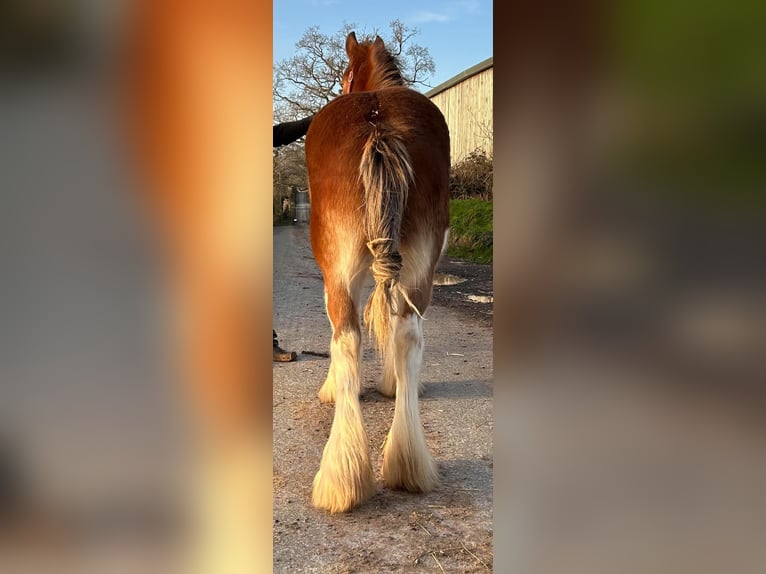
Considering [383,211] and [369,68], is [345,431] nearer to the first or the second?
[383,211]

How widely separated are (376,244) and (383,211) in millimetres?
133

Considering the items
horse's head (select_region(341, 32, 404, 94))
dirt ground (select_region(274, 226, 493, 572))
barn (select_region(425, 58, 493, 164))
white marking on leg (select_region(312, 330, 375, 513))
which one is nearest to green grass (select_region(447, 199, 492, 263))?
barn (select_region(425, 58, 493, 164))

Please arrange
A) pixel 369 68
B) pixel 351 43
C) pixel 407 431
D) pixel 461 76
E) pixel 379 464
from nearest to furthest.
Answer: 1. pixel 407 431
2. pixel 379 464
3. pixel 369 68
4. pixel 351 43
5. pixel 461 76

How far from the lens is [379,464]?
243cm

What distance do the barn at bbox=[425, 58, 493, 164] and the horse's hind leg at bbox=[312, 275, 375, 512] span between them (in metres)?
2.37

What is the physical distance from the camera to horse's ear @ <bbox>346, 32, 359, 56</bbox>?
3248mm

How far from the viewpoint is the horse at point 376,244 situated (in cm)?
207

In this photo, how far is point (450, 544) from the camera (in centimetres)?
175

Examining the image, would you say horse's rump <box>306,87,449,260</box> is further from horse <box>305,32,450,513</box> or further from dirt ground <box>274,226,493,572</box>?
Answer: dirt ground <box>274,226,493,572</box>

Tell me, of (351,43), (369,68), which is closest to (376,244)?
(369,68)
